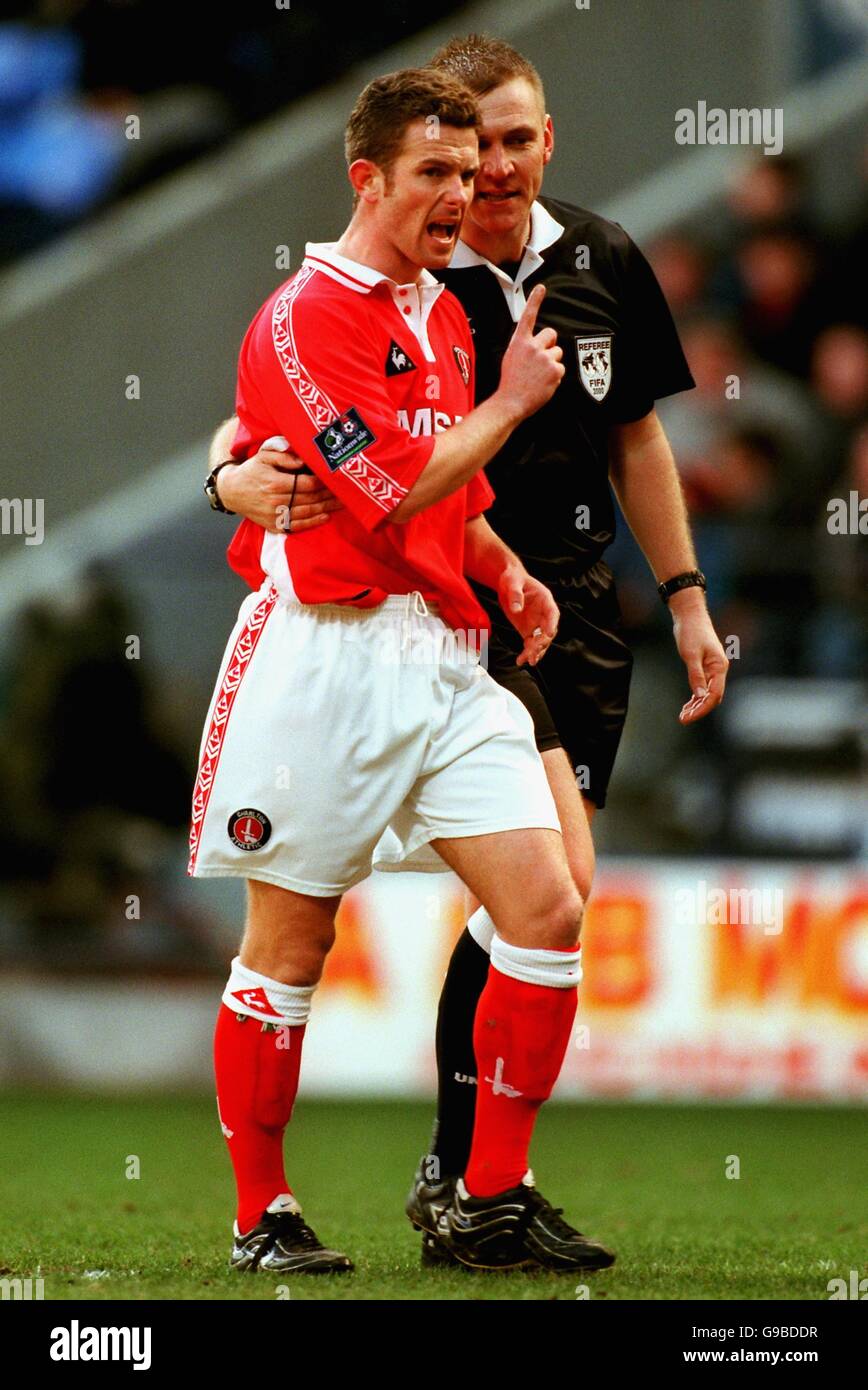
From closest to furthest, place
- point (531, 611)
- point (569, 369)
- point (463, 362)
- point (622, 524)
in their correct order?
point (531, 611) → point (463, 362) → point (569, 369) → point (622, 524)

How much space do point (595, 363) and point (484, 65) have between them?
1.97ft

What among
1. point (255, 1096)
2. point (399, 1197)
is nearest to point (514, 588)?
point (255, 1096)

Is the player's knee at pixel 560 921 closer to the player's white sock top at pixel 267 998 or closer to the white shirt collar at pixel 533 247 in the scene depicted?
the player's white sock top at pixel 267 998

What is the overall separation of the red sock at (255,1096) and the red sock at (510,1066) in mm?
333

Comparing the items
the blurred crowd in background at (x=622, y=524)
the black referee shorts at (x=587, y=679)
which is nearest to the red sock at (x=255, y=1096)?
the black referee shorts at (x=587, y=679)

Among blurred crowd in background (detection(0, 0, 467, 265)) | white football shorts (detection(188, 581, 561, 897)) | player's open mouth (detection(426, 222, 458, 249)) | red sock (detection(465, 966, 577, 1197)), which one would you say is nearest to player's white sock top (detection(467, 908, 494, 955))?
red sock (detection(465, 966, 577, 1197))

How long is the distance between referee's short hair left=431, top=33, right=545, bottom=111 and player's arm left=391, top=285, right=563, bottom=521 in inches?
22.2

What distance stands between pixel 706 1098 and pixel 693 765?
1446 millimetres

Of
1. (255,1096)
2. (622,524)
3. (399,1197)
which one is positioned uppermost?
(622,524)

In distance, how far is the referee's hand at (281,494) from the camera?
3.60 m

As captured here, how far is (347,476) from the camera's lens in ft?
11.4

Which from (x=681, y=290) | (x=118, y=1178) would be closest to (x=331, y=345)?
(x=118, y=1178)

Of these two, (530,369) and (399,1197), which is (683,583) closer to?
(530,369)

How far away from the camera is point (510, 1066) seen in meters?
3.73
